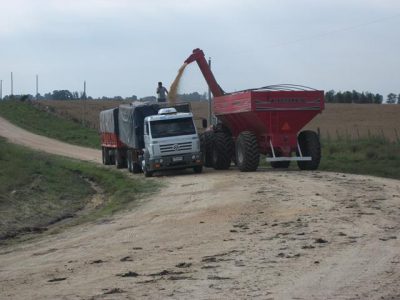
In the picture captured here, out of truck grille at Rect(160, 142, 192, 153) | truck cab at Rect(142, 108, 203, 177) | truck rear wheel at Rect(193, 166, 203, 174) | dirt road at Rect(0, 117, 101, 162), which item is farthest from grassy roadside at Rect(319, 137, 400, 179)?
dirt road at Rect(0, 117, 101, 162)

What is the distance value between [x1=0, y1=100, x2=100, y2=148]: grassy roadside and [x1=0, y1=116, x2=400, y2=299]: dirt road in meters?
36.2

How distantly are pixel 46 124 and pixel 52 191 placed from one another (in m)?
43.3

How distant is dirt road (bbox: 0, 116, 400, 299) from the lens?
9.25 m

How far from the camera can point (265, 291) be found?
8938 mm

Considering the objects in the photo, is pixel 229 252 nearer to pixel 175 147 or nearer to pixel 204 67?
pixel 175 147

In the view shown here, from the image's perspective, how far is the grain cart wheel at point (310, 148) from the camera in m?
28.3

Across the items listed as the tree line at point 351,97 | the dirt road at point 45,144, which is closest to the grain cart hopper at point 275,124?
the dirt road at point 45,144

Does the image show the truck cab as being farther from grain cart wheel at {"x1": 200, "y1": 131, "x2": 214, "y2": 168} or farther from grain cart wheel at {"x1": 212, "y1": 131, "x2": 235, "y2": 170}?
grain cart wheel at {"x1": 200, "y1": 131, "x2": 214, "y2": 168}

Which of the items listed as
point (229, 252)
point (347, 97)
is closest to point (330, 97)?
point (347, 97)

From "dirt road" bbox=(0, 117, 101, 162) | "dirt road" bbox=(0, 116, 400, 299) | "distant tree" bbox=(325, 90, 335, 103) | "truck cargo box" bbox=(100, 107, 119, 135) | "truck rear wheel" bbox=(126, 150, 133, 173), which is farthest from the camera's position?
"distant tree" bbox=(325, 90, 335, 103)

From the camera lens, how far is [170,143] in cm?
2888

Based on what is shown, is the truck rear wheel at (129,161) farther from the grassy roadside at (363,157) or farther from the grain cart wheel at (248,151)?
the grassy roadside at (363,157)

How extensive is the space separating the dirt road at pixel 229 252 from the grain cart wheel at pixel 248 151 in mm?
7398

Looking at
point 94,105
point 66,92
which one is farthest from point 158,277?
point 66,92
